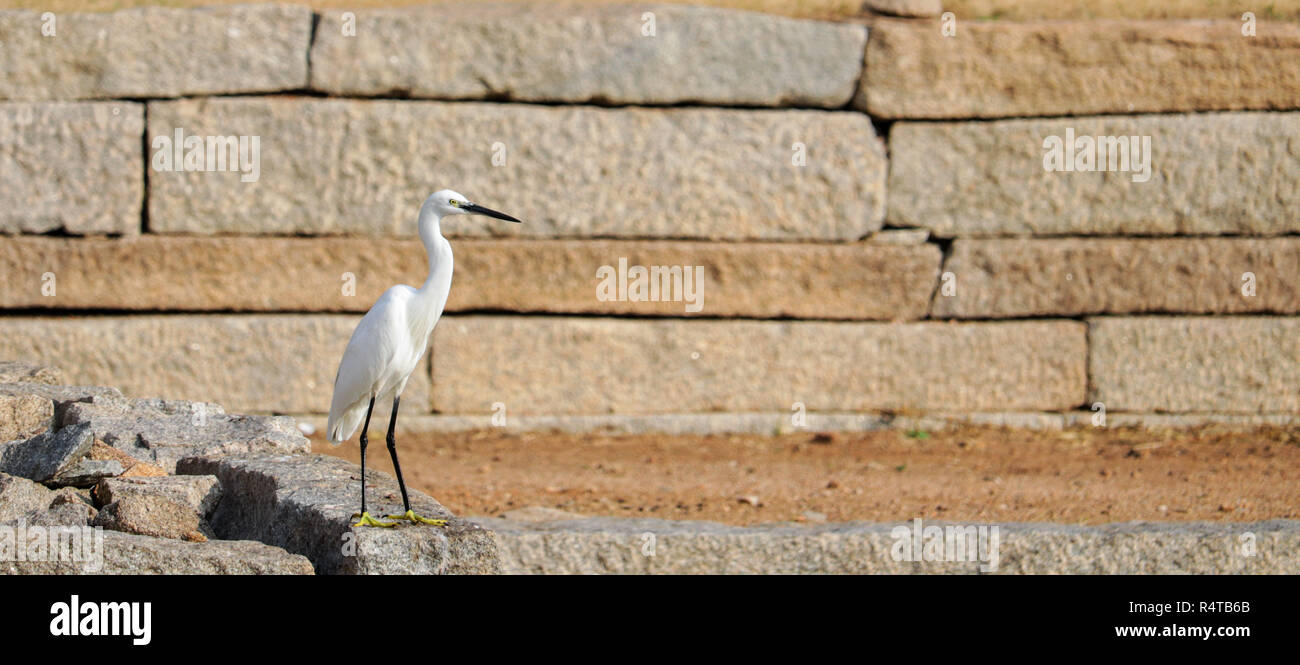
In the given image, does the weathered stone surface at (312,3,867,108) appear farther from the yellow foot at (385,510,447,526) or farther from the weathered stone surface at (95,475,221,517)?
the yellow foot at (385,510,447,526)

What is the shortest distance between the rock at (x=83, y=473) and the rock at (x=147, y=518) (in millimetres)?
344

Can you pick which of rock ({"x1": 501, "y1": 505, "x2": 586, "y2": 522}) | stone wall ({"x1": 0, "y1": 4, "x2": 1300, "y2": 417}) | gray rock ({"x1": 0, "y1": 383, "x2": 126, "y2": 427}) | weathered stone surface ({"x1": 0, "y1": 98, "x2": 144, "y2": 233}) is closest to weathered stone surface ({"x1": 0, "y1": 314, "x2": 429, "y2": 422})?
stone wall ({"x1": 0, "y1": 4, "x2": 1300, "y2": 417})

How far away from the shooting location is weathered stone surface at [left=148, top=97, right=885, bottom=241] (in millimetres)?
7586

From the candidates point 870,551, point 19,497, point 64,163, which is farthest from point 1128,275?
point 64,163

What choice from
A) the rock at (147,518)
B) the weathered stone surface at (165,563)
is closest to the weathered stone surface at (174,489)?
the rock at (147,518)

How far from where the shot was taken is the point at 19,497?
4.38 m

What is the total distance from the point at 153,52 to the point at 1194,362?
630 centimetres

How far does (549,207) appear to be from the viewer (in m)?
7.71

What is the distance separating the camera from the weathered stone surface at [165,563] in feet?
12.2

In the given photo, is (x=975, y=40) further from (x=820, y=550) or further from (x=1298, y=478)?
(x=820, y=550)

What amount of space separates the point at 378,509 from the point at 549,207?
3861 millimetres

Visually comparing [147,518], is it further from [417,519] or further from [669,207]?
[669,207]

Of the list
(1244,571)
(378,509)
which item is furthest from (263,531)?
(1244,571)

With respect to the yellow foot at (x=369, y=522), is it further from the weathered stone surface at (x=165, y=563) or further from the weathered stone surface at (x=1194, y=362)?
the weathered stone surface at (x=1194, y=362)
